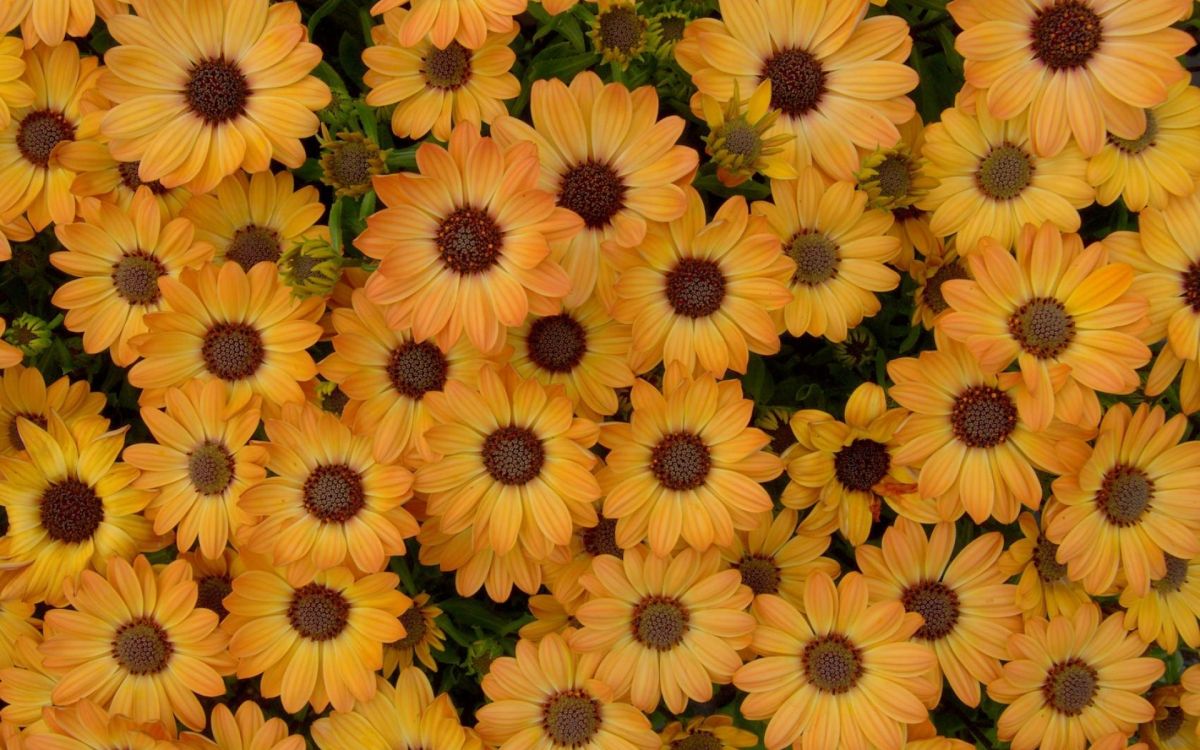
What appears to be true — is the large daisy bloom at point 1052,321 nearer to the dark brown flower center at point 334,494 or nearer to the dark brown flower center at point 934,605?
the dark brown flower center at point 934,605

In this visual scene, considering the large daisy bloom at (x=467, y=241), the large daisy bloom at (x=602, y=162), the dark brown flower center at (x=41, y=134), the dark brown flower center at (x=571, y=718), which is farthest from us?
the dark brown flower center at (x=41, y=134)

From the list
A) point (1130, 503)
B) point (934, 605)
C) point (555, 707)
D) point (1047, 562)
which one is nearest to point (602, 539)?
point (555, 707)

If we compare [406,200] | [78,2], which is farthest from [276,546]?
[78,2]

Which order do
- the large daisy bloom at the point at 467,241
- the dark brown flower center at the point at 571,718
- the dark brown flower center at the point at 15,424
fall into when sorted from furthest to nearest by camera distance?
the dark brown flower center at the point at 15,424 → the dark brown flower center at the point at 571,718 → the large daisy bloom at the point at 467,241

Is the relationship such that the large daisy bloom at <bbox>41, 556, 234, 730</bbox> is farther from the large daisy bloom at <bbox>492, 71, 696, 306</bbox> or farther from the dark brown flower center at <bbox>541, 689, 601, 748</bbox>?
the large daisy bloom at <bbox>492, 71, 696, 306</bbox>

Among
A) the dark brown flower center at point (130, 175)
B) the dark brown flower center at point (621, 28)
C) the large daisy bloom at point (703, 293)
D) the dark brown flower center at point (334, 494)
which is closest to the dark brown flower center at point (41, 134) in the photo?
the dark brown flower center at point (130, 175)

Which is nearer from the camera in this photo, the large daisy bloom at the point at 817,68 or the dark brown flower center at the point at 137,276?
the large daisy bloom at the point at 817,68

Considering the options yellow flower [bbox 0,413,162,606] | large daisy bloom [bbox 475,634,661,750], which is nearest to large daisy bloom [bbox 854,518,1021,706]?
large daisy bloom [bbox 475,634,661,750]

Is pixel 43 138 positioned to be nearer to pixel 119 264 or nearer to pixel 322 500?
pixel 119 264
